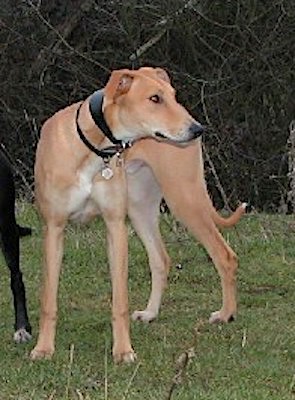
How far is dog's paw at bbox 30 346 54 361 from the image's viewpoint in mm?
5757

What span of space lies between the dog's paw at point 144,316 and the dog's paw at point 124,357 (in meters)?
0.91

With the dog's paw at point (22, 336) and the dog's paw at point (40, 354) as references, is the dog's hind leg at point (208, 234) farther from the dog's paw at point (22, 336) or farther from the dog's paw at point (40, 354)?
the dog's paw at point (40, 354)

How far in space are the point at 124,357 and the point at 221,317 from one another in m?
1.04

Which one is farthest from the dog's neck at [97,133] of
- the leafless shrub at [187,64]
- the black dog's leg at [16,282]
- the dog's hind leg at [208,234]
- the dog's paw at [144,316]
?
the leafless shrub at [187,64]

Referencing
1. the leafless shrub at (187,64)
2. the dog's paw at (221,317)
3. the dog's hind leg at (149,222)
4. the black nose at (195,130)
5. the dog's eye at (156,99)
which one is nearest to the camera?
the black nose at (195,130)

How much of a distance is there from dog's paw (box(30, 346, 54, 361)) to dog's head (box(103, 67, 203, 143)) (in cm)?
111

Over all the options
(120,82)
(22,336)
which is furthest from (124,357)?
(120,82)

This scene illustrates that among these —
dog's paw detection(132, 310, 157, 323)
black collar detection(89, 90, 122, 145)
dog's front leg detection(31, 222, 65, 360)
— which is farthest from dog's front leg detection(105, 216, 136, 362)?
dog's paw detection(132, 310, 157, 323)

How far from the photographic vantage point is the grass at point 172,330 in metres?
5.21

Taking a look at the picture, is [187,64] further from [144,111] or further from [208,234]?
[144,111]

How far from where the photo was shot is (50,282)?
597 centimetres

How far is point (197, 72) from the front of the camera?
47.8 feet

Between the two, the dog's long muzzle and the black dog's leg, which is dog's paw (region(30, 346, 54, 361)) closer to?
the black dog's leg

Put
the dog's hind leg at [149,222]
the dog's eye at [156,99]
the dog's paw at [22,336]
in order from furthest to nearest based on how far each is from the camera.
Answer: the dog's hind leg at [149,222] → the dog's paw at [22,336] → the dog's eye at [156,99]
